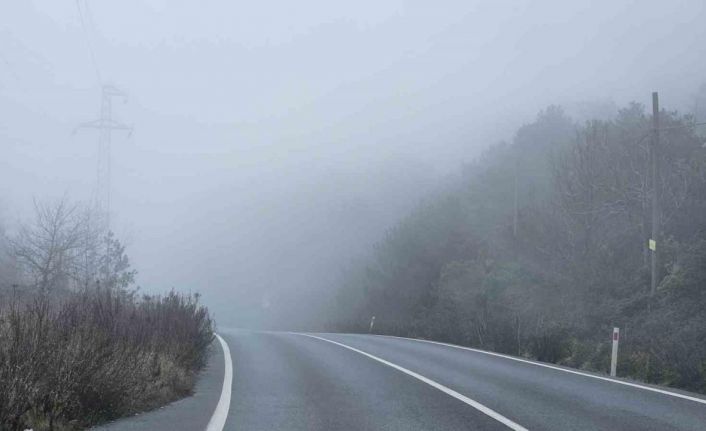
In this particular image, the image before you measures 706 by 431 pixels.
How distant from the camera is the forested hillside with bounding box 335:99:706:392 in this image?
21.8 meters

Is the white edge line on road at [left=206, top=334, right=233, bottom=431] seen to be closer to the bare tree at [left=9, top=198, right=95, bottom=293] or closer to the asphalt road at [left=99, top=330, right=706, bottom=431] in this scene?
the asphalt road at [left=99, top=330, right=706, bottom=431]

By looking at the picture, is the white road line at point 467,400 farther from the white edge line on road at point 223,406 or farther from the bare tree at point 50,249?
the bare tree at point 50,249

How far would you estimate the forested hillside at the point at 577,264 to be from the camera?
2180 cm

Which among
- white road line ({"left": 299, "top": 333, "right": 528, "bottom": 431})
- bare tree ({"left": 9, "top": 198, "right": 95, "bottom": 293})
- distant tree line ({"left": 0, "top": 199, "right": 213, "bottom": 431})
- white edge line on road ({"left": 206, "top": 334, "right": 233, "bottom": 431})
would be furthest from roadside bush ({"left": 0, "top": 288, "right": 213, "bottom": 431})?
bare tree ({"left": 9, "top": 198, "right": 95, "bottom": 293})

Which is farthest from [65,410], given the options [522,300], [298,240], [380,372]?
[298,240]

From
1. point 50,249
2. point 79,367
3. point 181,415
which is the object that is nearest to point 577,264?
point 50,249

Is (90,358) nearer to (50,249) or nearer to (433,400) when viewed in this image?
(433,400)

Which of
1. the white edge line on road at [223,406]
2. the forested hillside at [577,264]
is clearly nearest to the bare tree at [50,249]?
the white edge line on road at [223,406]

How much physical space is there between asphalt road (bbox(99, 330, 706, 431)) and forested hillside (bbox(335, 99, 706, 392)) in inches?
136

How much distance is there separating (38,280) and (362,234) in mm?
82268

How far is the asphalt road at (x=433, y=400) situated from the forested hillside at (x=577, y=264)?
3.45 m

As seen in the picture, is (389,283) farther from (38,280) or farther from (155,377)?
(155,377)

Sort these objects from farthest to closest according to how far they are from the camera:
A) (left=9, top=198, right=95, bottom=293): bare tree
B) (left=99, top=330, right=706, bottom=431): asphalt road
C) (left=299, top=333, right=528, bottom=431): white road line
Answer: (left=9, top=198, right=95, bottom=293): bare tree, (left=99, top=330, right=706, bottom=431): asphalt road, (left=299, top=333, right=528, bottom=431): white road line

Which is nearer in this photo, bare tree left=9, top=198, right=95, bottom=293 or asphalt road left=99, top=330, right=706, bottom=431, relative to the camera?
asphalt road left=99, top=330, right=706, bottom=431
